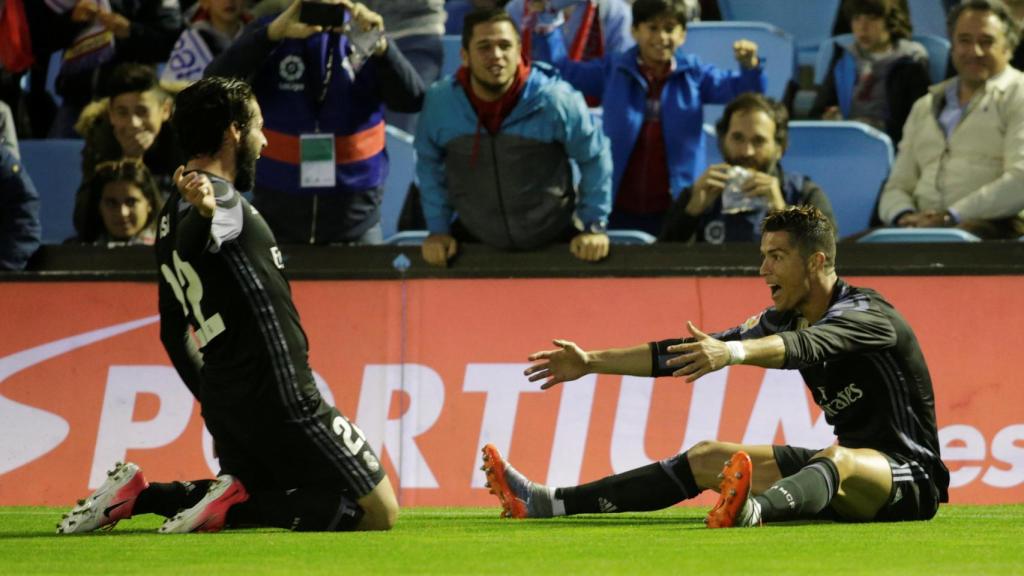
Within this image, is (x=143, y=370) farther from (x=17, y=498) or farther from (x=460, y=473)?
(x=460, y=473)

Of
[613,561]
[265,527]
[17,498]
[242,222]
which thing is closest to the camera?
[613,561]

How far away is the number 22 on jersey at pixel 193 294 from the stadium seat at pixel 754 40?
6.17 m

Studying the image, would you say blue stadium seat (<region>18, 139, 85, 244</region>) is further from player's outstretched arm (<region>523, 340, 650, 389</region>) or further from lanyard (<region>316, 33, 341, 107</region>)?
player's outstretched arm (<region>523, 340, 650, 389</region>)

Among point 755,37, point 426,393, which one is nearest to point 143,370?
point 426,393

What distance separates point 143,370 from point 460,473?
183 cm

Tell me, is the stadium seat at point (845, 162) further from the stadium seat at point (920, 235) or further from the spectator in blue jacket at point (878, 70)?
the stadium seat at point (920, 235)

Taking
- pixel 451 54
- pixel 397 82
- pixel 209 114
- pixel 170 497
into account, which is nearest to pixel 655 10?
pixel 397 82

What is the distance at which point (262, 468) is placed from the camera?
645 centimetres

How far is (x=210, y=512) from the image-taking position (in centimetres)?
619

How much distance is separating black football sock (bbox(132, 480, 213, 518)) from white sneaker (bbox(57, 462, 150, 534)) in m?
0.05

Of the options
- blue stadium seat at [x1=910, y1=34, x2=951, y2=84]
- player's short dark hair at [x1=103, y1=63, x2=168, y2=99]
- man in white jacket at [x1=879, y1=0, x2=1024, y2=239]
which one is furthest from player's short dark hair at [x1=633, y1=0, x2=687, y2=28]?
player's short dark hair at [x1=103, y1=63, x2=168, y2=99]

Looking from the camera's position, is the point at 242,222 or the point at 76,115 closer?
the point at 242,222

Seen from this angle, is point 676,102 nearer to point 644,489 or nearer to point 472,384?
point 472,384

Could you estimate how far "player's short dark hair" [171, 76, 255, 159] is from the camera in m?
6.12
